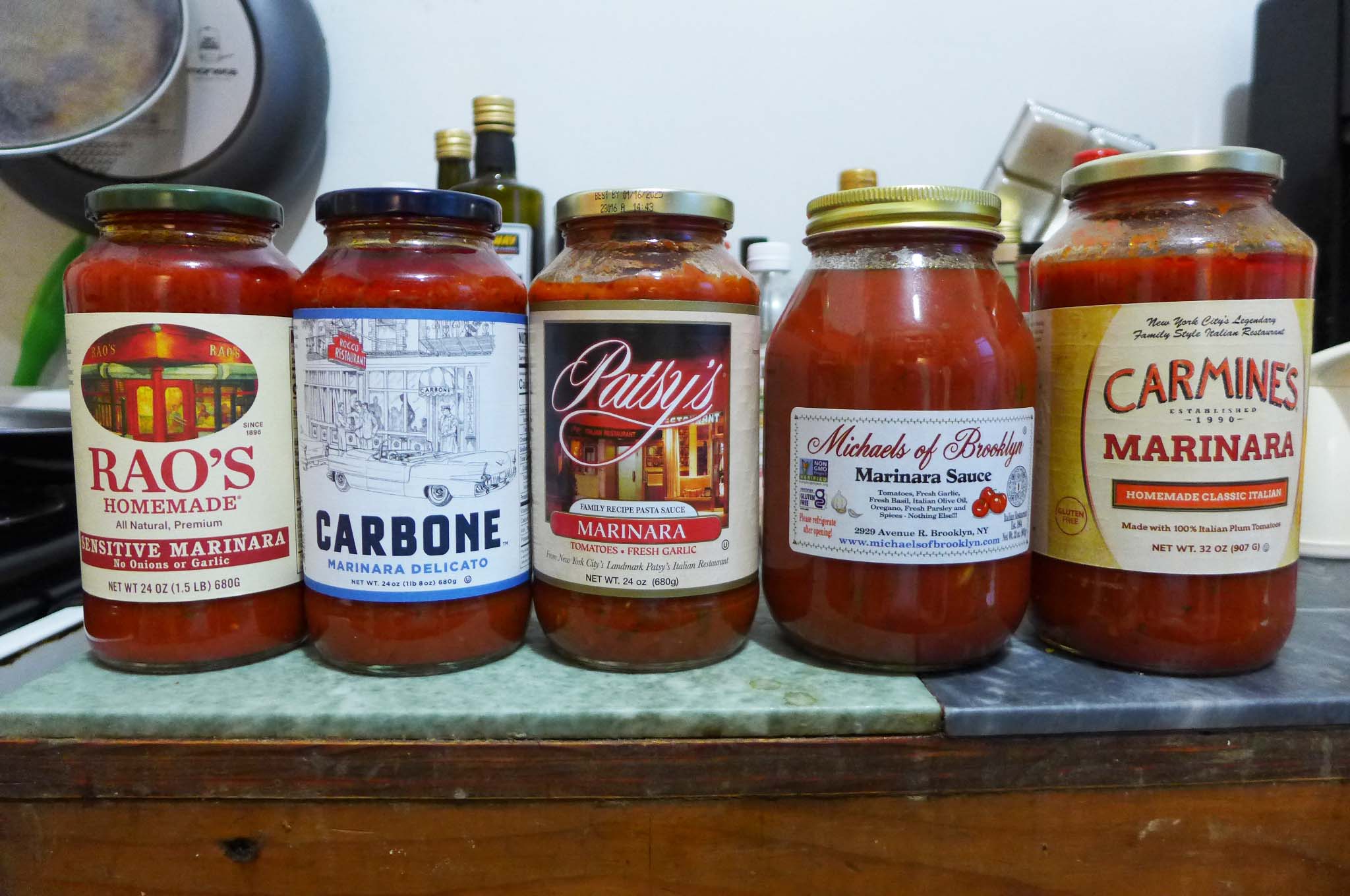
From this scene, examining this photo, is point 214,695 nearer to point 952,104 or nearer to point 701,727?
point 701,727

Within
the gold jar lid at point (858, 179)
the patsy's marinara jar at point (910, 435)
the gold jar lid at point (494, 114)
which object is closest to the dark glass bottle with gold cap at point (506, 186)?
the gold jar lid at point (494, 114)

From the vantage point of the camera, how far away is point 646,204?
1.84ft

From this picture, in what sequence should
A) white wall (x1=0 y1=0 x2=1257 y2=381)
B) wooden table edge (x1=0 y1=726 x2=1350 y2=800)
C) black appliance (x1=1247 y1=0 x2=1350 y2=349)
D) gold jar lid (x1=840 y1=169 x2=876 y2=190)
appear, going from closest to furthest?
wooden table edge (x1=0 y1=726 x2=1350 y2=800) < gold jar lid (x1=840 y1=169 x2=876 y2=190) < black appliance (x1=1247 y1=0 x2=1350 y2=349) < white wall (x1=0 y1=0 x2=1257 y2=381)

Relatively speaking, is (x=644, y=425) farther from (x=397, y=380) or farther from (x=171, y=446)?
(x=171, y=446)

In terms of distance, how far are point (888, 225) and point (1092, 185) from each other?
15cm

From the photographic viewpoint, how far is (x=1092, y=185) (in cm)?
59

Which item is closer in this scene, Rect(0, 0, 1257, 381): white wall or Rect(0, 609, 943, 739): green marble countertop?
Rect(0, 609, 943, 739): green marble countertop

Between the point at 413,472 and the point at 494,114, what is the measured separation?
1.91ft

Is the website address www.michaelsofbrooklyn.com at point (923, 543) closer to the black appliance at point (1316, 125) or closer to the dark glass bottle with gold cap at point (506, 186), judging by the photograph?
the dark glass bottle with gold cap at point (506, 186)

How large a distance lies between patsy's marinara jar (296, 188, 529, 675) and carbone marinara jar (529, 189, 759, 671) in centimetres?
4

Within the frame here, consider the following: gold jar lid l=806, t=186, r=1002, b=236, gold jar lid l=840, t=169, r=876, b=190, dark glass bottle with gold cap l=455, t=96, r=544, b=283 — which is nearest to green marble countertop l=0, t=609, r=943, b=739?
gold jar lid l=806, t=186, r=1002, b=236

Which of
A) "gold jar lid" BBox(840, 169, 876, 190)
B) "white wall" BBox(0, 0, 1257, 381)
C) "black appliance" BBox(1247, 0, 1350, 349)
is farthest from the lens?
"white wall" BBox(0, 0, 1257, 381)

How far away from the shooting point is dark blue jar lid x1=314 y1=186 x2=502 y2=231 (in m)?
0.56

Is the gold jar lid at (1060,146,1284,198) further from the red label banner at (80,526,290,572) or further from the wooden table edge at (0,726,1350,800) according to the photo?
the red label banner at (80,526,290,572)
